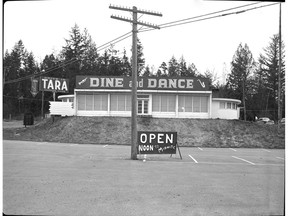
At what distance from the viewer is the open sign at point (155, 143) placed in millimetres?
14172

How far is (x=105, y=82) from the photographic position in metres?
32.2

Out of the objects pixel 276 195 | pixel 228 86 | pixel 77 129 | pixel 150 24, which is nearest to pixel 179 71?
pixel 228 86

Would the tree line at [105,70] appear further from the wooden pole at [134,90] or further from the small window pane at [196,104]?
the wooden pole at [134,90]

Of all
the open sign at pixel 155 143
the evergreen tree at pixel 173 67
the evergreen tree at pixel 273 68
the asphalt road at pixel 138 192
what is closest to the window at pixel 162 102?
the evergreen tree at pixel 273 68

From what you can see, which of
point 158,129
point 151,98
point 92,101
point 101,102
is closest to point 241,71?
point 151,98

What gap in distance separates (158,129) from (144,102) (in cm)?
489

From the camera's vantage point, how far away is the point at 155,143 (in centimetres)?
1428

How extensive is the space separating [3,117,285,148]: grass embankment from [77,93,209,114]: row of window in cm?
196

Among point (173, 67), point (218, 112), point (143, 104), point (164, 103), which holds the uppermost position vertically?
point (173, 67)

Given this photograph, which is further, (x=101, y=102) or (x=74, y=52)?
(x=74, y=52)

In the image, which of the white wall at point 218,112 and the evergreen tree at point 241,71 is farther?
the evergreen tree at point 241,71

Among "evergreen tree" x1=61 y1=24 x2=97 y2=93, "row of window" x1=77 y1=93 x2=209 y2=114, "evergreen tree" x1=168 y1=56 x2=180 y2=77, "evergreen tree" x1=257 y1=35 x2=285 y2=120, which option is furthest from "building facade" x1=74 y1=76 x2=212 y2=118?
"evergreen tree" x1=168 y1=56 x2=180 y2=77

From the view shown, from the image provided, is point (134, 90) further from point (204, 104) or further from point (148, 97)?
point (204, 104)

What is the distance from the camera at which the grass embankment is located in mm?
26120
